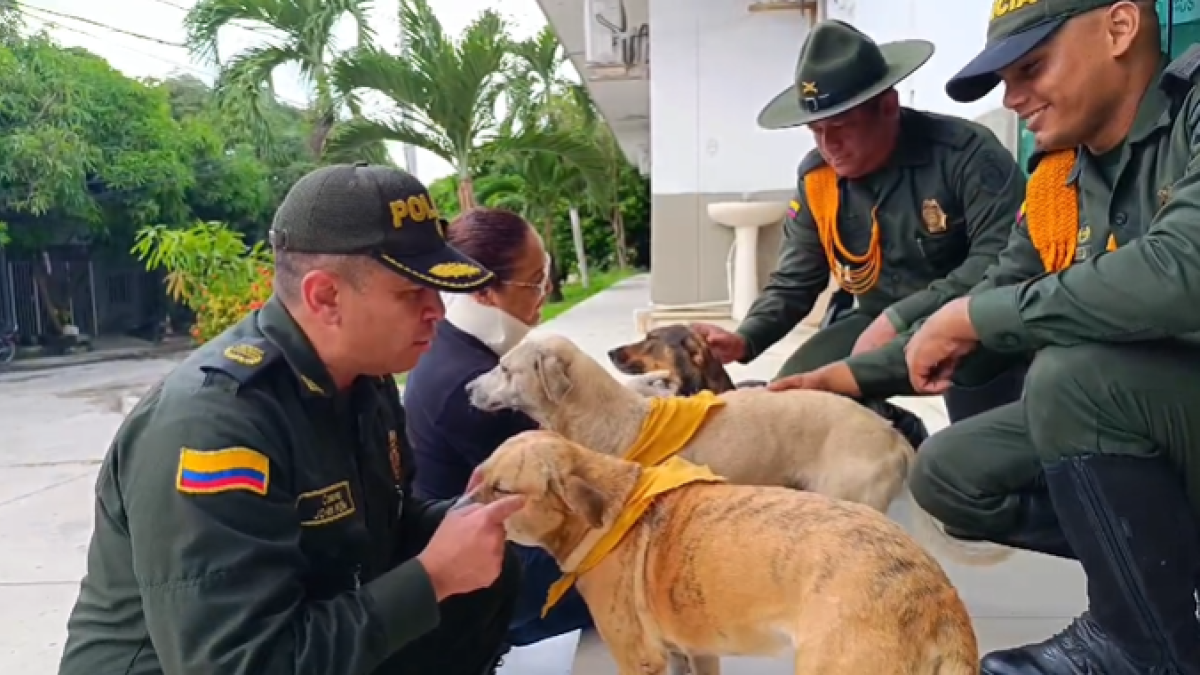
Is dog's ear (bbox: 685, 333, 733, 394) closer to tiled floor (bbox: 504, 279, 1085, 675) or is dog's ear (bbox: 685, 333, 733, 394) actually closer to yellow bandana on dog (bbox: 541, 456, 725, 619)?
tiled floor (bbox: 504, 279, 1085, 675)

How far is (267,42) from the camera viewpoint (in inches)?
605

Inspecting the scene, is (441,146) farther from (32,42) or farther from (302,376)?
(302,376)

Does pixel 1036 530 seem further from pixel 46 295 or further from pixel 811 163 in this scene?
pixel 46 295

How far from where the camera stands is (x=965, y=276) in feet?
10.8

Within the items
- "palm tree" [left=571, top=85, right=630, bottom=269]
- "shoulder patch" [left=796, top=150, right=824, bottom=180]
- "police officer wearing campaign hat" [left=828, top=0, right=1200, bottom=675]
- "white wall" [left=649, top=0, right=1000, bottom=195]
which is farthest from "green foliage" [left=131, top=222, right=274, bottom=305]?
"palm tree" [left=571, top=85, right=630, bottom=269]

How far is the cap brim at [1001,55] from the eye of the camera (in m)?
2.01

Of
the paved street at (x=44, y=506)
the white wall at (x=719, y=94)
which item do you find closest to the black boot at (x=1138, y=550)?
the paved street at (x=44, y=506)

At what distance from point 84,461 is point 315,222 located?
582 centimetres

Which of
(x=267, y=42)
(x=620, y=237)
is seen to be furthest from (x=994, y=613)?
(x=620, y=237)

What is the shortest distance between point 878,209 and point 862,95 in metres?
0.46

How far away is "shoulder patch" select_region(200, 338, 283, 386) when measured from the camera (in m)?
1.68

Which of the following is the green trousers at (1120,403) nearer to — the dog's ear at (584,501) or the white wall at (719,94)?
the dog's ear at (584,501)

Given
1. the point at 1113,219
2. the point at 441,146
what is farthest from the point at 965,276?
the point at 441,146

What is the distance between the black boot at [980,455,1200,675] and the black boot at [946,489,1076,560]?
1.01 ft
